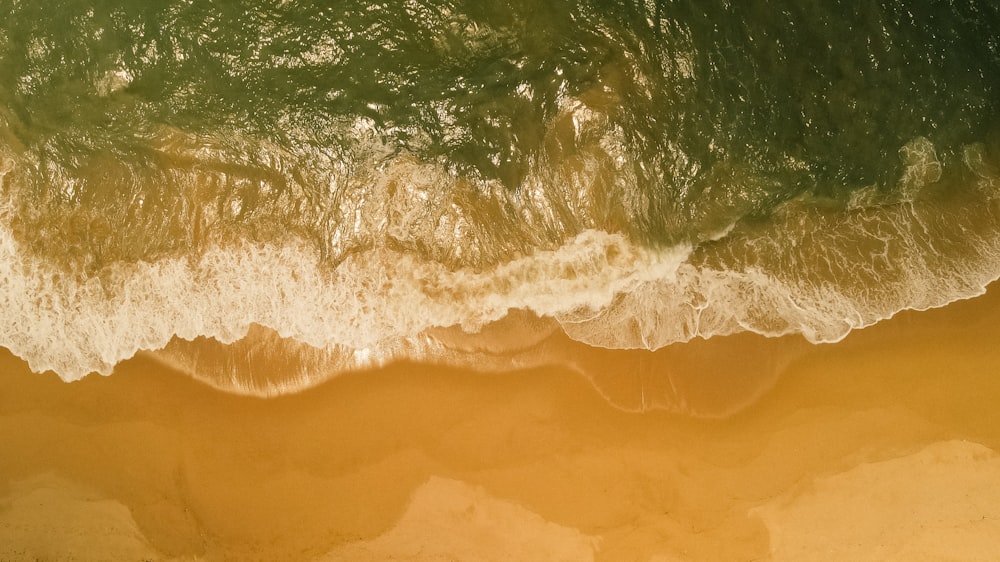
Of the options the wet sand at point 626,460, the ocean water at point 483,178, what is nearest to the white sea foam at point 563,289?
the ocean water at point 483,178

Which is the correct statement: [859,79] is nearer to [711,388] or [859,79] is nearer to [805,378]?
[805,378]

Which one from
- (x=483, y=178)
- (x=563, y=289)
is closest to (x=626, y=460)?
(x=563, y=289)

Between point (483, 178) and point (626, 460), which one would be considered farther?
point (483, 178)

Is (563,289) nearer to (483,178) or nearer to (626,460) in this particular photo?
(483,178)

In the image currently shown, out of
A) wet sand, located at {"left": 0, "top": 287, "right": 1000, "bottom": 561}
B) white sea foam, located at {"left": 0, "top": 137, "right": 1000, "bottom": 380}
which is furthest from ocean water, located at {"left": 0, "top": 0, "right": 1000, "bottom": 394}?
wet sand, located at {"left": 0, "top": 287, "right": 1000, "bottom": 561}

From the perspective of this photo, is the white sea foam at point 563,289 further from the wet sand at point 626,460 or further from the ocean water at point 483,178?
the wet sand at point 626,460

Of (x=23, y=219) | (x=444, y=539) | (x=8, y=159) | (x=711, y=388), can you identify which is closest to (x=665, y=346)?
(x=711, y=388)
